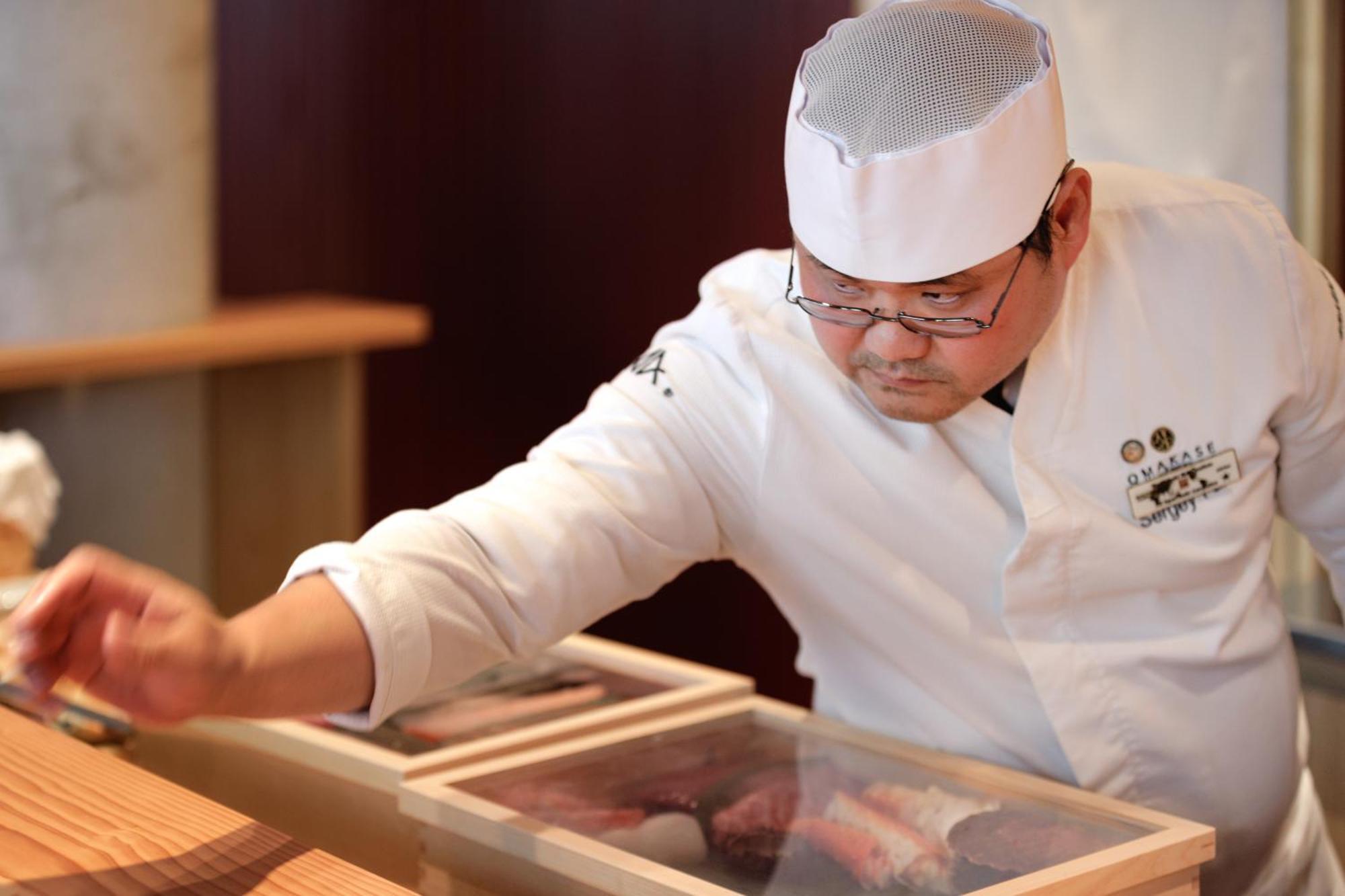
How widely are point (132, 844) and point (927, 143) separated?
724 mm

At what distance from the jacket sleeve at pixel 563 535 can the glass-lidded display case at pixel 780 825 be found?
0.11 meters

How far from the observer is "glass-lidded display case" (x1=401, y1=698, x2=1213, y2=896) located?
1.06m

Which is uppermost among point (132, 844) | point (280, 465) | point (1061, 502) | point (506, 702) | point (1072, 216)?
point (1072, 216)

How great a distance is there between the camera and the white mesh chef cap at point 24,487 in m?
1.80

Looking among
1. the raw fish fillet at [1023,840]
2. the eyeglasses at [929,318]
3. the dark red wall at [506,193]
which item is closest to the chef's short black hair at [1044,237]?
the eyeglasses at [929,318]

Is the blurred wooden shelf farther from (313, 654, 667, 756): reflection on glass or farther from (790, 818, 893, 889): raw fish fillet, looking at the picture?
(790, 818, 893, 889): raw fish fillet

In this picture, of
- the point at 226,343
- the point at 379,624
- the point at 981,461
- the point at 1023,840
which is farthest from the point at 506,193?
the point at 1023,840

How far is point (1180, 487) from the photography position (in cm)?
136

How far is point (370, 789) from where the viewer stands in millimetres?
1260

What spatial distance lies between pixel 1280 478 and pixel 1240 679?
0.62ft

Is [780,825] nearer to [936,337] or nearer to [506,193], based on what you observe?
[936,337]

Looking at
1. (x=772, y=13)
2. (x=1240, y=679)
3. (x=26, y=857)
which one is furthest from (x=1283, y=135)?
(x=26, y=857)

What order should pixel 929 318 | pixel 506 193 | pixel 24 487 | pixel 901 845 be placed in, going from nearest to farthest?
pixel 901 845 → pixel 929 318 → pixel 24 487 → pixel 506 193

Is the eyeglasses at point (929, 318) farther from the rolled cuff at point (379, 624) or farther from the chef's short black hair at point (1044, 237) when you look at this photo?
the rolled cuff at point (379, 624)
